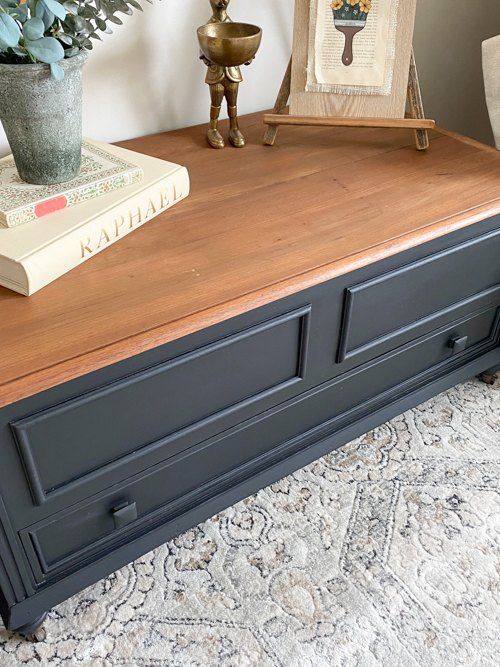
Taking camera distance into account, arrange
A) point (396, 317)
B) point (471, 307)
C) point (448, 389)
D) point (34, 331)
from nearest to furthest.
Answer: point (34, 331) < point (396, 317) < point (471, 307) < point (448, 389)

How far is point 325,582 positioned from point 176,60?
0.91 meters

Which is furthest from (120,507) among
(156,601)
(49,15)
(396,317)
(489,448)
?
(489,448)

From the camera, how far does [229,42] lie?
95 centimetres

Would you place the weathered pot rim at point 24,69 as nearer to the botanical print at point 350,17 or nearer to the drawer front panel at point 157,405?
the drawer front panel at point 157,405

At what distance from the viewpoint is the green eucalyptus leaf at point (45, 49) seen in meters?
0.69

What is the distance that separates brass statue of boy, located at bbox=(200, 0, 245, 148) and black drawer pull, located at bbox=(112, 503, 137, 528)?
2.02 feet

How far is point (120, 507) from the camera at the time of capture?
0.84 m

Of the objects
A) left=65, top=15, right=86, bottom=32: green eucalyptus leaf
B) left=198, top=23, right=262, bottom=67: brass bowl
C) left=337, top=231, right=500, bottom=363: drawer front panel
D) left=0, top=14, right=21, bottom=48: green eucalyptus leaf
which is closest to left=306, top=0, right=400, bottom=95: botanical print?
left=198, top=23, right=262, bottom=67: brass bowl

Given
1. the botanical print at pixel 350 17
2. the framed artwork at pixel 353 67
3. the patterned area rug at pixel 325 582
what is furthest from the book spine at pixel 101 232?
the patterned area rug at pixel 325 582

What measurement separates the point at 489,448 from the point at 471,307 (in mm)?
279

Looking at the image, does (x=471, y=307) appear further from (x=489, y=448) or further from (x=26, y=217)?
(x=26, y=217)

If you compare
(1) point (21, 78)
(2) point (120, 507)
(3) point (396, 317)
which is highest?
(1) point (21, 78)

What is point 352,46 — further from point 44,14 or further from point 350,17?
point 44,14

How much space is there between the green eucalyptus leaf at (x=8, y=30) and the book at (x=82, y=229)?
0.20 meters
